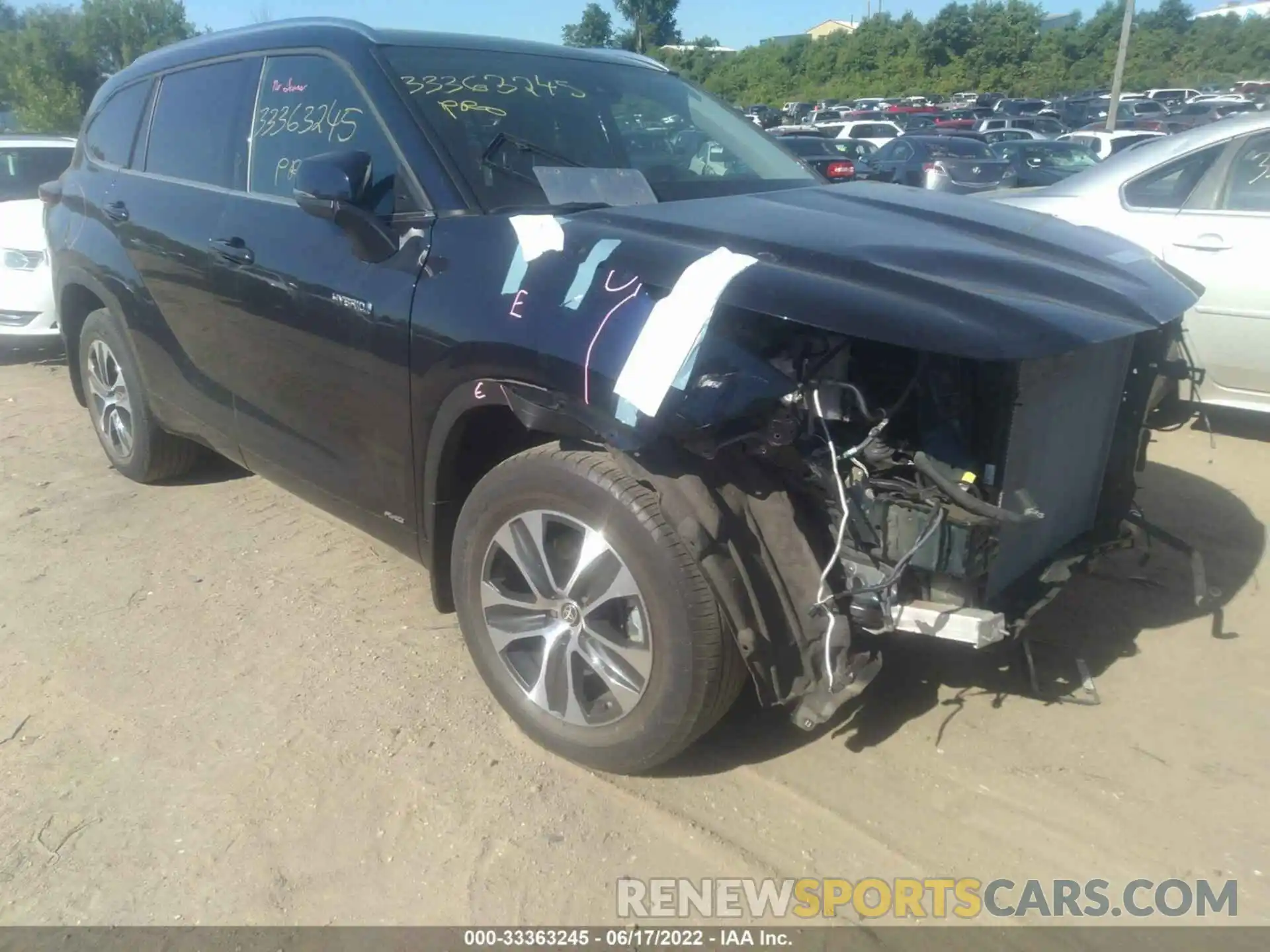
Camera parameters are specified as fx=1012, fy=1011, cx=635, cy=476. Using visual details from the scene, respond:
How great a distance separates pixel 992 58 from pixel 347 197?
207 feet

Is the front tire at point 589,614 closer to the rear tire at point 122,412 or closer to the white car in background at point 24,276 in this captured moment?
the rear tire at point 122,412

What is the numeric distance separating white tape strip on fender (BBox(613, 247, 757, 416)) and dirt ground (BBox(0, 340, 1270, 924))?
1.17 metres

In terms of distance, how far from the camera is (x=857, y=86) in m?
57.7

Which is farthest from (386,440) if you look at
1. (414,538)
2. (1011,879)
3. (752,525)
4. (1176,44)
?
(1176,44)

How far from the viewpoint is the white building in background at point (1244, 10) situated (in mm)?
65812

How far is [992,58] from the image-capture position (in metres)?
57.7

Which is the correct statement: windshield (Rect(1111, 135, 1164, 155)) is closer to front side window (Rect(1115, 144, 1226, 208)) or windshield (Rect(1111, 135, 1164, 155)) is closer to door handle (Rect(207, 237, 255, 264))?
front side window (Rect(1115, 144, 1226, 208))

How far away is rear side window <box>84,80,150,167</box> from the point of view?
4.45 metres

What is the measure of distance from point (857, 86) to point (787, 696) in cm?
6098

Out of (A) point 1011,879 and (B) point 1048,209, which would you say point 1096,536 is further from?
(B) point 1048,209

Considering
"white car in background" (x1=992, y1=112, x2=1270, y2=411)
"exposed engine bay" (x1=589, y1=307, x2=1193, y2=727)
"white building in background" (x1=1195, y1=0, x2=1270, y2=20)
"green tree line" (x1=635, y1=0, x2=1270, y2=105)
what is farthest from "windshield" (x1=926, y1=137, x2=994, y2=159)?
"white building in background" (x1=1195, y1=0, x2=1270, y2=20)

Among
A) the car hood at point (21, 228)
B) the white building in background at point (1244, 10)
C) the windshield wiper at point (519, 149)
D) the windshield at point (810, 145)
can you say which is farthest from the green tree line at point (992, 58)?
the windshield wiper at point (519, 149)

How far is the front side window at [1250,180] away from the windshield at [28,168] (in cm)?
840

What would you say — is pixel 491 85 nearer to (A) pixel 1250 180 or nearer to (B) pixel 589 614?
(B) pixel 589 614
